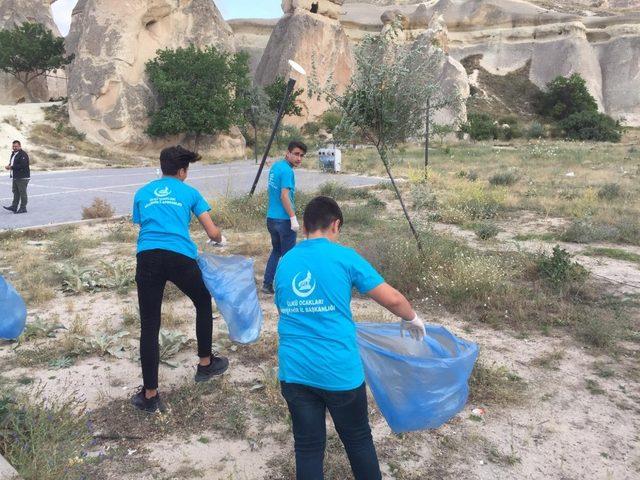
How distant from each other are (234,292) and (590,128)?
41500mm

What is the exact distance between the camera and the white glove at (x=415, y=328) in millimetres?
2439

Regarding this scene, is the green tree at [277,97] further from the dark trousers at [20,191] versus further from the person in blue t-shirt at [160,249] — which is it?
the person in blue t-shirt at [160,249]

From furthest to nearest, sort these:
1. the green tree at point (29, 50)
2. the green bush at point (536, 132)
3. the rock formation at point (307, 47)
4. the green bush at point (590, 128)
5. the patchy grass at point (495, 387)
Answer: the rock formation at point (307, 47) < the green bush at point (536, 132) < the green bush at point (590, 128) < the green tree at point (29, 50) < the patchy grass at point (495, 387)

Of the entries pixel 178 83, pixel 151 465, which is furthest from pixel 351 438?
pixel 178 83

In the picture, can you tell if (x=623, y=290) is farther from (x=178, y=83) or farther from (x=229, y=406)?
(x=178, y=83)

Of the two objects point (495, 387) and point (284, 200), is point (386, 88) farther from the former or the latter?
point (495, 387)

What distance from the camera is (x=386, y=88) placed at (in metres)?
6.30

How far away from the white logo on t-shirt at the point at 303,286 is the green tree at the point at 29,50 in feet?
135

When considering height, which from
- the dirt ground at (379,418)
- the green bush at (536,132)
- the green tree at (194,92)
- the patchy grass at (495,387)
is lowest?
the dirt ground at (379,418)

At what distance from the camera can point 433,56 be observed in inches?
259

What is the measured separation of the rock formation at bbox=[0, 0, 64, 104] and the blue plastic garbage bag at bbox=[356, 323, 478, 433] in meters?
48.7

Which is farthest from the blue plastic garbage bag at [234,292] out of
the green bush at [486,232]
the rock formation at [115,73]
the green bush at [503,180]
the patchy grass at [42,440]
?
the rock formation at [115,73]

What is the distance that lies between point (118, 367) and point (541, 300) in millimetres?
3989

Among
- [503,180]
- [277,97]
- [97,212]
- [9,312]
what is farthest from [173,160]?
[277,97]
